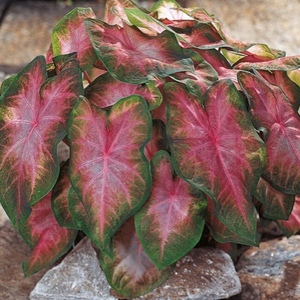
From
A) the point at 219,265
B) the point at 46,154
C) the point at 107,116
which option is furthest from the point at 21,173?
the point at 219,265

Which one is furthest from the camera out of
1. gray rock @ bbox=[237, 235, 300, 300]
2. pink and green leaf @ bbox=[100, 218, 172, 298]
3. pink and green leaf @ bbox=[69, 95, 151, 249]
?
gray rock @ bbox=[237, 235, 300, 300]

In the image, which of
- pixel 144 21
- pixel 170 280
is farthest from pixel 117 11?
pixel 170 280

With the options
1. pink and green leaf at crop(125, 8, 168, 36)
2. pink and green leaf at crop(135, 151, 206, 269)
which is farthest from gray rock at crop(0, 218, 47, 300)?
pink and green leaf at crop(125, 8, 168, 36)

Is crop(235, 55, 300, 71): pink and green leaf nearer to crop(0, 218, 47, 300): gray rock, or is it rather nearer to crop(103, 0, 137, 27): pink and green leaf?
crop(103, 0, 137, 27): pink and green leaf

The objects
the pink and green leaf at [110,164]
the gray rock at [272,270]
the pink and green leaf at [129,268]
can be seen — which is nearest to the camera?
the pink and green leaf at [110,164]

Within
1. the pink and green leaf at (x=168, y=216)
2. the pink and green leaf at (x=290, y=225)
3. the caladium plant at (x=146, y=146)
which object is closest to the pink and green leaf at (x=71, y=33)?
the caladium plant at (x=146, y=146)

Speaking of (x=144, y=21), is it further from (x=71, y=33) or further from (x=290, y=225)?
(x=290, y=225)

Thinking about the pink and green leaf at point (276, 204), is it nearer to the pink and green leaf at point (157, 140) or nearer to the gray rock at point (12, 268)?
the pink and green leaf at point (157, 140)
